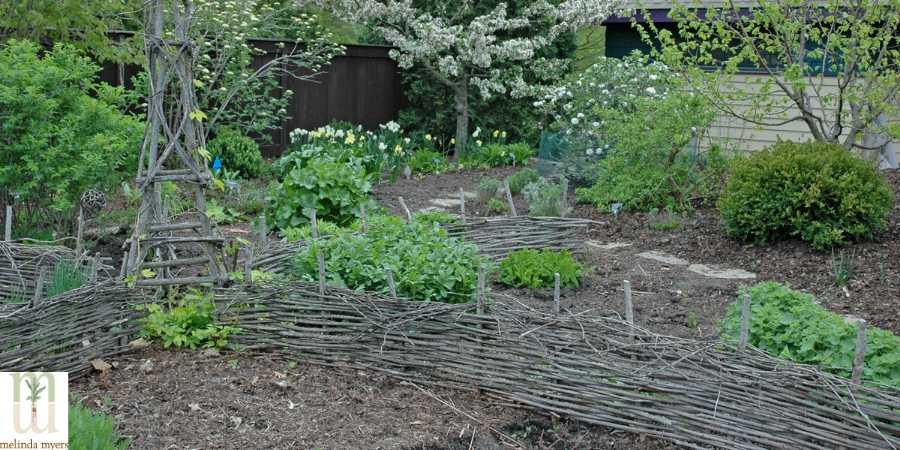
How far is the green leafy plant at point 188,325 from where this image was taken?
482 centimetres

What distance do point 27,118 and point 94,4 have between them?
2.75 m

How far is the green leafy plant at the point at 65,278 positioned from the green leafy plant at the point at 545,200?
4287 millimetres

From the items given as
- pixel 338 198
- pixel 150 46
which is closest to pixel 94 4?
pixel 338 198

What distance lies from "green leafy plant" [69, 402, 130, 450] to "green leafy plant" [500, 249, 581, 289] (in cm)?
333

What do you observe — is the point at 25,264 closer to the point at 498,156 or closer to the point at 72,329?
the point at 72,329

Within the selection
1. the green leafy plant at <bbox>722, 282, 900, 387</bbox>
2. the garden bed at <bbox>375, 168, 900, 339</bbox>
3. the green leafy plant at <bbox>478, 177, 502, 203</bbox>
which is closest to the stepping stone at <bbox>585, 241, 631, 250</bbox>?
the garden bed at <bbox>375, 168, 900, 339</bbox>

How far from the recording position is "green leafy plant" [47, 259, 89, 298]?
530cm

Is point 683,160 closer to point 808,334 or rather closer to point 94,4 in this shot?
point 808,334

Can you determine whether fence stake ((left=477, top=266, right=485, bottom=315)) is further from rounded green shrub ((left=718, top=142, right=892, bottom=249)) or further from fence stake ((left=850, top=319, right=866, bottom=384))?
rounded green shrub ((left=718, top=142, right=892, bottom=249))

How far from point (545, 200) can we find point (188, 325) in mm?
4460

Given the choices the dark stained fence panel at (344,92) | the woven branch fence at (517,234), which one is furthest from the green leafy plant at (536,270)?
the dark stained fence panel at (344,92)

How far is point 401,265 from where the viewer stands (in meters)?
5.43

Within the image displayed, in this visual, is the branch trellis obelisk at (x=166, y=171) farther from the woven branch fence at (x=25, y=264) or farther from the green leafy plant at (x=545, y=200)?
the green leafy plant at (x=545, y=200)

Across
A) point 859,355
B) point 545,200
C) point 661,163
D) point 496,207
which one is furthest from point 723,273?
point 859,355
